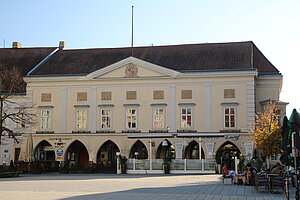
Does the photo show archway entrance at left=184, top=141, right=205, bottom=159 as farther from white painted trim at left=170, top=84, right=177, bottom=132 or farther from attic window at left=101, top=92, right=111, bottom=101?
attic window at left=101, top=92, right=111, bottom=101

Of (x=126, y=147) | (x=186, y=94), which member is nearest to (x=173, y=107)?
(x=186, y=94)

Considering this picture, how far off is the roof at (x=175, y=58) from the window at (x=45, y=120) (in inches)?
133

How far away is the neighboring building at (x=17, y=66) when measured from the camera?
142 ft

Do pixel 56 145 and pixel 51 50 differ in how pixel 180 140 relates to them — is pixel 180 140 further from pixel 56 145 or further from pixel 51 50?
pixel 51 50

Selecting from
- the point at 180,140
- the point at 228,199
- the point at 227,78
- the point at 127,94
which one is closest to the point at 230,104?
the point at 227,78

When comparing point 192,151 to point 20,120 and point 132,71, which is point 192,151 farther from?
point 20,120

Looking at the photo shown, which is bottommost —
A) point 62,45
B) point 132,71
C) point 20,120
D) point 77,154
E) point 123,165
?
point 123,165

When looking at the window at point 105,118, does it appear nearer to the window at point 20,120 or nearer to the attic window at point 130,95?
the attic window at point 130,95

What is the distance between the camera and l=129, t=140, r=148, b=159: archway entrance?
41.8 meters

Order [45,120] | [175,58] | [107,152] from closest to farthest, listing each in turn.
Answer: [45,120] < [175,58] < [107,152]

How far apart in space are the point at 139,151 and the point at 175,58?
856 centimetres

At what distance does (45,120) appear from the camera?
42500 millimetres

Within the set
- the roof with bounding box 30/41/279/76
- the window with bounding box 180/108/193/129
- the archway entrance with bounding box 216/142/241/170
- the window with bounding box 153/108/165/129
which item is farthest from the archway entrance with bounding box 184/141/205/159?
the roof with bounding box 30/41/279/76

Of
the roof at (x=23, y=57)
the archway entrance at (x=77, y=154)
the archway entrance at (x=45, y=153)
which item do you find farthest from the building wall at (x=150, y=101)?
the roof at (x=23, y=57)
